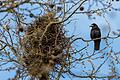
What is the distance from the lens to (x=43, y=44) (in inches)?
193

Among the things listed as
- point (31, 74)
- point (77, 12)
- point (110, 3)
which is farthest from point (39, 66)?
point (110, 3)

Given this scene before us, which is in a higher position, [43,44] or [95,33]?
[95,33]

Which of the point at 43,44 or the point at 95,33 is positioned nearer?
the point at 43,44

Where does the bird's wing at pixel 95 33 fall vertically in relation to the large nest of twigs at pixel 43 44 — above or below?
above

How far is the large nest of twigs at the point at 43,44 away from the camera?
466cm

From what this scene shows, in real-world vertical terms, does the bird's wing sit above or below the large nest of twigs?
above

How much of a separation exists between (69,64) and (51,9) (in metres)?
0.88

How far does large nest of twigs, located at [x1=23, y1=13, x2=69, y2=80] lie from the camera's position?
4.66 meters

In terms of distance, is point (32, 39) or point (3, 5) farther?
point (32, 39)

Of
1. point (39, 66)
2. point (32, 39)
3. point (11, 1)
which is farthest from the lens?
point (32, 39)

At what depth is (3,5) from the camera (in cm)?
408

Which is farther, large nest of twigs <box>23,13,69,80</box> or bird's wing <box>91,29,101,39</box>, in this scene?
bird's wing <box>91,29,101,39</box>

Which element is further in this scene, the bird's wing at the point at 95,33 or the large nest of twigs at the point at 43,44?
the bird's wing at the point at 95,33

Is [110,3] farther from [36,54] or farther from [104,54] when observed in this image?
[36,54]
